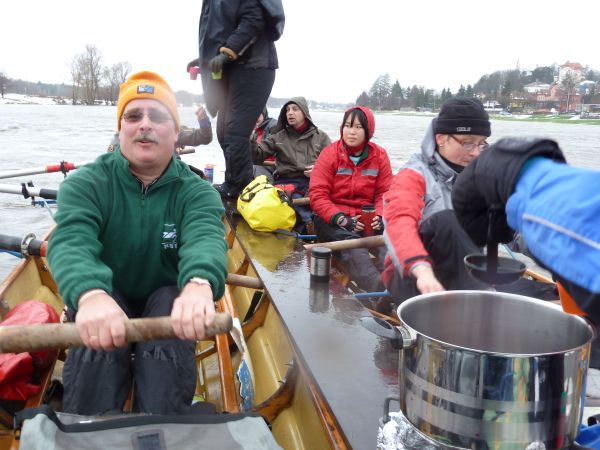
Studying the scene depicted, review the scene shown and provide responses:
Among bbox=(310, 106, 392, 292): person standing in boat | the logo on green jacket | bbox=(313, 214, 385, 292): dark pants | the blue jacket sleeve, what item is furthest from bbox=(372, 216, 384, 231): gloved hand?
the blue jacket sleeve

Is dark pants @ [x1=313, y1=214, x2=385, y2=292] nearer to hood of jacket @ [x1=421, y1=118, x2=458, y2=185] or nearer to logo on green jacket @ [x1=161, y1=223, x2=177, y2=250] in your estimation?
hood of jacket @ [x1=421, y1=118, x2=458, y2=185]

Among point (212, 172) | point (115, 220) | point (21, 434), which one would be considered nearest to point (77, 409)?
point (21, 434)

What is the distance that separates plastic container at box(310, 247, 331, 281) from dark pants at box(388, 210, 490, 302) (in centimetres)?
39

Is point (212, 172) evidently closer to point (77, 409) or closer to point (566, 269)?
point (77, 409)

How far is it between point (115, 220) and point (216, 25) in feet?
10.2

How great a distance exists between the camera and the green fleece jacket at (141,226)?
6.95 feet

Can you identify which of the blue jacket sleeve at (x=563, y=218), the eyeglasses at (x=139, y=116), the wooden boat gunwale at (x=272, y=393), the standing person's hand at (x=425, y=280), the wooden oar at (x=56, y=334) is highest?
the eyeglasses at (x=139, y=116)

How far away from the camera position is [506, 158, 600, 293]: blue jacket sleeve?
3.06 ft

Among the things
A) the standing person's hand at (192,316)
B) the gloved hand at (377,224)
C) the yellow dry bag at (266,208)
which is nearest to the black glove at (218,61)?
the yellow dry bag at (266,208)

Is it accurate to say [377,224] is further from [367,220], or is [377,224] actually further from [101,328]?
[101,328]

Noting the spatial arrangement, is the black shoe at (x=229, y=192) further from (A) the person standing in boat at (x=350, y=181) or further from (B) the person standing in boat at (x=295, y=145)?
(A) the person standing in boat at (x=350, y=181)

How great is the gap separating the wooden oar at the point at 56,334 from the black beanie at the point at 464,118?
1.70 m

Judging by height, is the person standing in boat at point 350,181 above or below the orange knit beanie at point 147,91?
below

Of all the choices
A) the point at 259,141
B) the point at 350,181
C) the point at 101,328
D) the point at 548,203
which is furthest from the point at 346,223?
the point at 548,203
